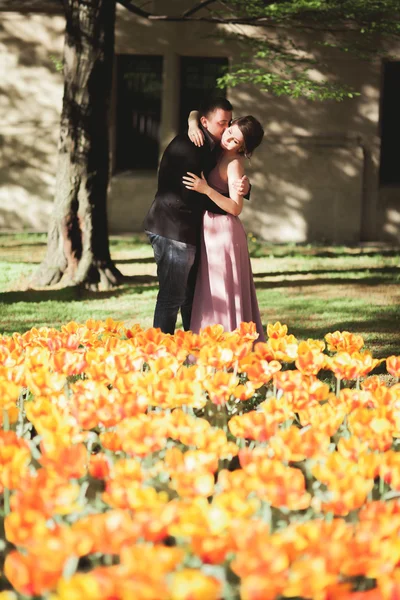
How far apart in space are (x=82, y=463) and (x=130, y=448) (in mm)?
209

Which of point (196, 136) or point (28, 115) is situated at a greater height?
point (196, 136)

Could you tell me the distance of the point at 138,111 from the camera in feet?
60.4

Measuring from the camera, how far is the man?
5.93 m

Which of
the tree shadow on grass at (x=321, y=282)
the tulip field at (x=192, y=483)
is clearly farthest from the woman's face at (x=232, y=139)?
the tree shadow on grass at (x=321, y=282)

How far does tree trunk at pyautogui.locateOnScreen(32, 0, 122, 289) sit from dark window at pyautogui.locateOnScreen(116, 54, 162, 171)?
7.16 metres

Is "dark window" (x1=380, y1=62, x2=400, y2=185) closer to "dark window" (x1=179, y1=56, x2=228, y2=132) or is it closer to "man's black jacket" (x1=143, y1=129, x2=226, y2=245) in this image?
"dark window" (x1=179, y1=56, x2=228, y2=132)

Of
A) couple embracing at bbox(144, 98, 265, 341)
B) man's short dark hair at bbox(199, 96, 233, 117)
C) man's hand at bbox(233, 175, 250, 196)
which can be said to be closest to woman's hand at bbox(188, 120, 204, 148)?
couple embracing at bbox(144, 98, 265, 341)

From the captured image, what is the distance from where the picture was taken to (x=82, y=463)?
265cm

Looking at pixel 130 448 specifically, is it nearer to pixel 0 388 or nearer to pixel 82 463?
pixel 82 463

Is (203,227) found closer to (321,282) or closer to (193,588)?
(193,588)

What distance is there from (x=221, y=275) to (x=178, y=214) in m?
0.52

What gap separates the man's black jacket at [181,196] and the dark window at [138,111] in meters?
12.5

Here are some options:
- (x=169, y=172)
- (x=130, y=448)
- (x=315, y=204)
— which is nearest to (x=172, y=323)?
(x=169, y=172)

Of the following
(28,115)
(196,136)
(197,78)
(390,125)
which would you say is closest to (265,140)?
(197,78)
